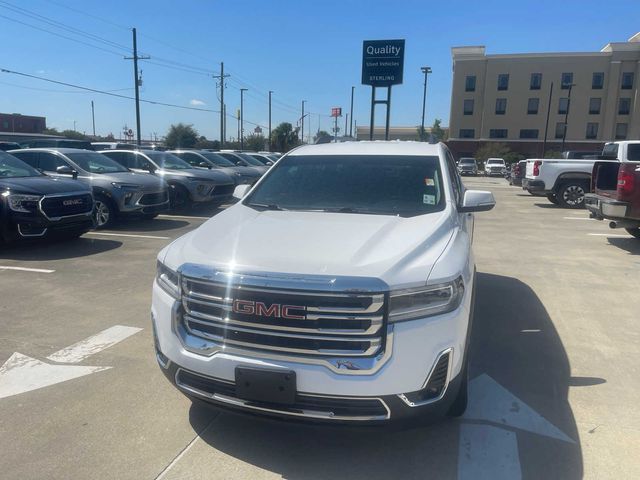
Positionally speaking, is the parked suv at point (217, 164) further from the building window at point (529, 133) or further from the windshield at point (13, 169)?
the building window at point (529, 133)

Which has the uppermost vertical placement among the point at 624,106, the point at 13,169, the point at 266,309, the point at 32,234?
the point at 624,106

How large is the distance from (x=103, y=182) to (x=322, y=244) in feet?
28.9

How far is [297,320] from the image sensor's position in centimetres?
250

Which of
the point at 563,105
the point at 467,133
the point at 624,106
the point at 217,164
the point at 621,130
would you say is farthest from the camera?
the point at 467,133

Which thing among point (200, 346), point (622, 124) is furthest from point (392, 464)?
point (622, 124)

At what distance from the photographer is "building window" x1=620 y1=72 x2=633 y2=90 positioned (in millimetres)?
58344

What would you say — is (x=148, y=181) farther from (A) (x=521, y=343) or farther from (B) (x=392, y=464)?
(B) (x=392, y=464)

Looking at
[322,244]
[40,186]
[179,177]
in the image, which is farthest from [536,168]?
[322,244]

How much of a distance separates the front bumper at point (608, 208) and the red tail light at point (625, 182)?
0.19 meters

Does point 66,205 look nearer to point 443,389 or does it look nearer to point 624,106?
point 443,389

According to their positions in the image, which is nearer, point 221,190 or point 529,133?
point 221,190

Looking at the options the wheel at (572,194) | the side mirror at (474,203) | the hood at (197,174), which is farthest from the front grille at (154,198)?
the wheel at (572,194)

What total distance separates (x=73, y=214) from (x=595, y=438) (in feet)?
26.3

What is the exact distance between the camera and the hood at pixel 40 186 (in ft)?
25.1
